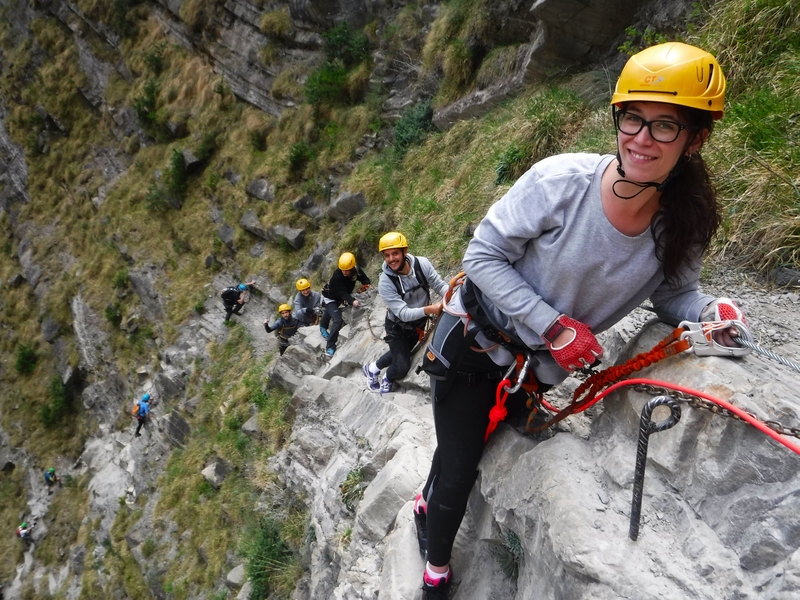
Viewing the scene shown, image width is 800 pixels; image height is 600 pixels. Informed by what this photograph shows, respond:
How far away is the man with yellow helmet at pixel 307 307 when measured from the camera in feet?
39.9

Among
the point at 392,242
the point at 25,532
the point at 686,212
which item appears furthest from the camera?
the point at 25,532

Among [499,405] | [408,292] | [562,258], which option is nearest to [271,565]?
[408,292]

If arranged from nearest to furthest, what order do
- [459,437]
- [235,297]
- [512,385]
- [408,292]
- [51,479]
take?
1. [512,385]
2. [459,437]
3. [408,292]
4. [235,297]
5. [51,479]

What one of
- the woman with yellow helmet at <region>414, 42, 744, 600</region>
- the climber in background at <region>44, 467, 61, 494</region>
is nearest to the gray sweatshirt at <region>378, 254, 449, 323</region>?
the woman with yellow helmet at <region>414, 42, 744, 600</region>

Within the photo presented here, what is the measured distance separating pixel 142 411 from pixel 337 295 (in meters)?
9.27

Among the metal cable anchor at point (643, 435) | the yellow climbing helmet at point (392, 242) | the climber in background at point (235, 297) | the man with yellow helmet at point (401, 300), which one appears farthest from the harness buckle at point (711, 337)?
the climber in background at point (235, 297)

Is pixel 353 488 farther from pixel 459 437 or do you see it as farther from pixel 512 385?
pixel 512 385

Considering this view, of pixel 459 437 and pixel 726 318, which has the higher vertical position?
pixel 726 318

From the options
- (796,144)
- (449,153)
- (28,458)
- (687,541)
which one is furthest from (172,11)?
(687,541)

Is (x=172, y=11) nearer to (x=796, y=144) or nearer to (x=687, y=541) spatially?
(x=796, y=144)

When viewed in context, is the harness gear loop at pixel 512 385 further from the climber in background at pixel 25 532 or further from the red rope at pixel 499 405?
the climber in background at pixel 25 532

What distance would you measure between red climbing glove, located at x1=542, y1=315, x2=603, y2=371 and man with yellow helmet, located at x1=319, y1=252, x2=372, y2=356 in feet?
23.0

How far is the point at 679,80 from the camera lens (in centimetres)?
175

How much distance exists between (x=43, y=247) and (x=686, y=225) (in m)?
27.4
